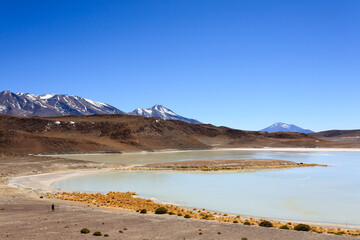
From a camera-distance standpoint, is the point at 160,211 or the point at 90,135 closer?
the point at 160,211

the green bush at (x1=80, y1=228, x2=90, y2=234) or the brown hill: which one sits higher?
the brown hill

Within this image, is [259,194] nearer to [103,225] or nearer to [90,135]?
[103,225]

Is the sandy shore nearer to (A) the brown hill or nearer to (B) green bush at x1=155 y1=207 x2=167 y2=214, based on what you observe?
(B) green bush at x1=155 y1=207 x2=167 y2=214

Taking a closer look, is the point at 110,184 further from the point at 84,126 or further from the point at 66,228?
the point at 84,126

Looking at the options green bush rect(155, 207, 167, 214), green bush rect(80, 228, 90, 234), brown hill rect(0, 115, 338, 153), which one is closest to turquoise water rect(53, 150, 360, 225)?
green bush rect(155, 207, 167, 214)

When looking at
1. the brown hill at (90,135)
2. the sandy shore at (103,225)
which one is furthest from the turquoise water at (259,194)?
the brown hill at (90,135)

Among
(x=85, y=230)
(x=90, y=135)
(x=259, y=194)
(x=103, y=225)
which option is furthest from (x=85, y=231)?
(x=90, y=135)

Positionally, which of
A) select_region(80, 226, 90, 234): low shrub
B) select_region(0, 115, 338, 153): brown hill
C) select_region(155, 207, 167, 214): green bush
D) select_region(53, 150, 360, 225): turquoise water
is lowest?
select_region(53, 150, 360, 225): turquoise water

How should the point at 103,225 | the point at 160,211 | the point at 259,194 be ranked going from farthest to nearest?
1. the point at 259,194
2. the point at 160,211
3. the point at 103,225

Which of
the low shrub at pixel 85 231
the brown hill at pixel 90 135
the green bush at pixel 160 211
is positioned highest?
the brown hill at pixel 90 135

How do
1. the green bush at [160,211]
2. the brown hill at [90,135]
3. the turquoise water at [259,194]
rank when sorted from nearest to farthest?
the green bush at [160,211] < the turquoise water at [259,194] < the brown hill at [90,135]

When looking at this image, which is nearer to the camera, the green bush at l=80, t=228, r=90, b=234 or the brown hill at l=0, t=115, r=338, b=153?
the green bush at l=80, t=228, r=90, b=234

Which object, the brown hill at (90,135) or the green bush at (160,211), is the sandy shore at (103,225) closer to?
the green bush at (160,211)

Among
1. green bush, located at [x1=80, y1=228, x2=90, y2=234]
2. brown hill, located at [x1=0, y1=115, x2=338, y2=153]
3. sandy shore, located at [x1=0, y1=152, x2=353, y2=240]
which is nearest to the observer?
sandy shore, located at [x1=0, y1=152, x2=353, y2=240]
